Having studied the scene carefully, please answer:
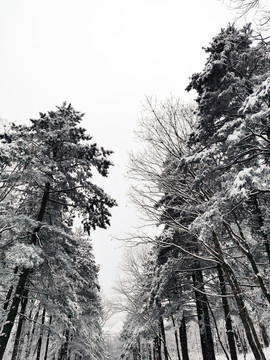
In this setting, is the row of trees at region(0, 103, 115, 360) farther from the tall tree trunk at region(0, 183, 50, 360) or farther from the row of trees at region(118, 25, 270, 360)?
the row of trees at region(118, 25, 270, 360)

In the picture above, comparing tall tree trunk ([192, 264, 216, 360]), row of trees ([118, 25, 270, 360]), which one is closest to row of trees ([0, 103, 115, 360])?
row of trees ([118, 25, 270, 360])

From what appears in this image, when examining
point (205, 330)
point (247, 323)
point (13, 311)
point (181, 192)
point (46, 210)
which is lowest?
point (247, 323)

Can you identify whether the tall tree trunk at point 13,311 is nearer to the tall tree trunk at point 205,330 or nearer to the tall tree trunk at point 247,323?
the tall tree trunk at point 247,323

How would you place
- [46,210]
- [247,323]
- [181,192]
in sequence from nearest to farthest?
1. [247,323]
2. [181,192]
3. [46,210]

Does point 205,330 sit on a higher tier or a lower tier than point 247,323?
higher

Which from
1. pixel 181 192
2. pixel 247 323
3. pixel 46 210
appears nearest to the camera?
pixel 247 323

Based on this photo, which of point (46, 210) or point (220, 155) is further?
point (46, 210)

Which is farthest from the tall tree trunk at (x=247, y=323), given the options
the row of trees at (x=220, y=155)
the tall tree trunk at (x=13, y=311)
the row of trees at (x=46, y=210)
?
the tall tree trunk at (x=13, y=311)

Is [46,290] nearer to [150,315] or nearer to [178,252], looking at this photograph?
[150,315]

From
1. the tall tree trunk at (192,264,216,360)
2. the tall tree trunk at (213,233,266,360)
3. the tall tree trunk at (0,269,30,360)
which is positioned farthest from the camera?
the tall tree trunk at (192,264,216,360)

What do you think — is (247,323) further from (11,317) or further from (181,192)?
(11,317)

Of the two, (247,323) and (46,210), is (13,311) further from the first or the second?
(247,323)

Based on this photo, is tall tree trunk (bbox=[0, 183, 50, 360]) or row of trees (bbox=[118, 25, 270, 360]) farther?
tall tree trunk (bbox=[0, 183, 50, 360])

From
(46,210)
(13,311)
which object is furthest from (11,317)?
(46,210)
